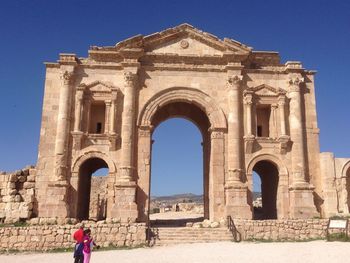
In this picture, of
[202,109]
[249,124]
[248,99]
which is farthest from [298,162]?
[202,109]

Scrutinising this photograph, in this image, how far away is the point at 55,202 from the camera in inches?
714

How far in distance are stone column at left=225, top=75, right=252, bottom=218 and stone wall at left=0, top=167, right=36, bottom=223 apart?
934 centimetres

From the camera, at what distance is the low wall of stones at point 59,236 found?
51.4ft

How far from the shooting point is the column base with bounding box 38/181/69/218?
17953mm

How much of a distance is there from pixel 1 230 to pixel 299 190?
13.6 metres

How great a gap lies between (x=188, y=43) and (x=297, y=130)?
24.0 feet

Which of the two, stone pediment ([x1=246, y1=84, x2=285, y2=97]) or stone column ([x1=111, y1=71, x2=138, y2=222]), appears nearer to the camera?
stone column ([x1=111, y1=71, x2=138, y2=222])

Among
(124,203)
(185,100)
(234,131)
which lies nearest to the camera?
(124,203)

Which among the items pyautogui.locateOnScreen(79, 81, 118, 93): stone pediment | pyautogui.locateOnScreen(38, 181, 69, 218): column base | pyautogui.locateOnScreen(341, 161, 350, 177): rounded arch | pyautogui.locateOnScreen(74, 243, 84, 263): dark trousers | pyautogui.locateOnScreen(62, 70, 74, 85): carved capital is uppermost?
pyautogui.locateOnScreen(62, 70, 74, 85): carved capital

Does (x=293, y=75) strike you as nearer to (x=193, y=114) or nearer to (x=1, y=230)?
(x=193, y=114)

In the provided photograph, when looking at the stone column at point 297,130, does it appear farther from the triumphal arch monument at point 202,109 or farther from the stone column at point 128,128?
the stone column at point 128,128

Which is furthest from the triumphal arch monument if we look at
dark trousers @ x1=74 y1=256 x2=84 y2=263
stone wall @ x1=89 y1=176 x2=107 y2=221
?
dark trousers @ x1=74 y1=256 x2=84 y2=263

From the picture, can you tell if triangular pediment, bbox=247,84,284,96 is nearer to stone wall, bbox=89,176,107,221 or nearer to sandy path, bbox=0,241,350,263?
sandy path, bbox=0,241,350,263

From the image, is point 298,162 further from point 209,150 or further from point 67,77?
point 67,77
